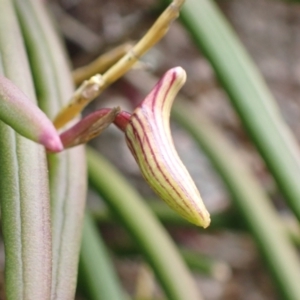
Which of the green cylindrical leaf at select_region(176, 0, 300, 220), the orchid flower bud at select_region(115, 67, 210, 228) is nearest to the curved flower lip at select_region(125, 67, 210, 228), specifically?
the orchid flower bud at select_region(115, 67, 210, 228)

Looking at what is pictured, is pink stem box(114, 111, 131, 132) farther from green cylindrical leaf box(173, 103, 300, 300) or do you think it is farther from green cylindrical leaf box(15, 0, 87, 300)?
green cylindrical leaf box(173, 103, 300, 300)

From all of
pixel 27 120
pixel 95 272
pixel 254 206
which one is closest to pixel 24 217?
pixel 27 120

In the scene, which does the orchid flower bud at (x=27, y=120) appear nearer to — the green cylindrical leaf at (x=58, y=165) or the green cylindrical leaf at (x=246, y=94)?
the green cylindrical leaf at (x=58, y=165)

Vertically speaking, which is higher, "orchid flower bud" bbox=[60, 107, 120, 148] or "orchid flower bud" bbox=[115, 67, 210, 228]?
"orchid flower bud" bbox=[60, 107, 120, 148]

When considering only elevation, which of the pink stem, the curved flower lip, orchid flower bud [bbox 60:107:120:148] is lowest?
the curved flower lip

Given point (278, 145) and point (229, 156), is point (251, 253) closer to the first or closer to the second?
point (229, 156)

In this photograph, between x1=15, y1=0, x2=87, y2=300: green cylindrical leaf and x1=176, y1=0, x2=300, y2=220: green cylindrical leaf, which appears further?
x1=176, y1=0, x2=300, y2=220: green cylindrical leaf
